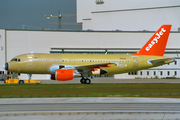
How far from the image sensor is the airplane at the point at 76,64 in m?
37.7

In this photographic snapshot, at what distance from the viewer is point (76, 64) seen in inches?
1544

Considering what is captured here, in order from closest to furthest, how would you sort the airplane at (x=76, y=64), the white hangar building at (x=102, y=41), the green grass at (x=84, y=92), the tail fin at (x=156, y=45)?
the green grass at (x=84, y=92) < the airplane at (x=76, y=64) < the tail fin at (x=156, y=45) < the white hangar building at (x=102, y=41)

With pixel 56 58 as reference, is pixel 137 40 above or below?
above

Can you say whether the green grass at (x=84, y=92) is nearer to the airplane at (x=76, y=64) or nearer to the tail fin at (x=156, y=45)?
the airplane at (x=76, y=64)

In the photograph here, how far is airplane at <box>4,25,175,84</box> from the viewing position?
124ft

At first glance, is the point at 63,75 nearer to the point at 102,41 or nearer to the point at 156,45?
the point at 156,45

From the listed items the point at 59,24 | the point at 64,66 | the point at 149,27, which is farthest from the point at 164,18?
the point at 59,24

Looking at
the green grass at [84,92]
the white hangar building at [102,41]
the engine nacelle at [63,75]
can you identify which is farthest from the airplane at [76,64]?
the white hangar building at [102,41]

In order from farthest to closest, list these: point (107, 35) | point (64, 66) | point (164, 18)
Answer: point (164, 18)
point (107, 35)
point (64, 66)

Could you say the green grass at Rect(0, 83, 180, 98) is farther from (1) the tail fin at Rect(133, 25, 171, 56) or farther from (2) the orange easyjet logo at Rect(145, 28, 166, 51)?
(2) the orange easyjet logo at Rect(145, 28, 166, 51)

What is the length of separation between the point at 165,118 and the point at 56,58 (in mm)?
26648

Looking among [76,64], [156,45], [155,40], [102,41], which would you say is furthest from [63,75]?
[102,41]

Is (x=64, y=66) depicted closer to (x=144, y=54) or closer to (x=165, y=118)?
(x=144, y=54)

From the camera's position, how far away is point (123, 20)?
79.1 m
